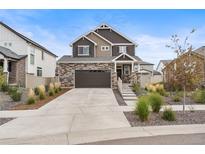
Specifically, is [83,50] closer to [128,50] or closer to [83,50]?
[83,50]

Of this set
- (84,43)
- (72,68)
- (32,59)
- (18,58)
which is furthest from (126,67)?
(18,58)

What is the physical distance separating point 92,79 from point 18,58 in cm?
788

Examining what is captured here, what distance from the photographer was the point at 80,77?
34.5 m

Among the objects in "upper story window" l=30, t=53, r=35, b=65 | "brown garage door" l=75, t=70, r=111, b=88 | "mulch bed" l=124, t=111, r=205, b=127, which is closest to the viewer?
"mulch bed" l=124, t=111, r=205, b=127

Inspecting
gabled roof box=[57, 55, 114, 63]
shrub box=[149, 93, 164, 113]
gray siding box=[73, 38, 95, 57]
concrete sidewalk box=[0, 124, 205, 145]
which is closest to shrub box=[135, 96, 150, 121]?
concrete sidewalk box=[0, 124, 205, 145]

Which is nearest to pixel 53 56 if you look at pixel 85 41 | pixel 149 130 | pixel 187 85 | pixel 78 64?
pixel 85 41

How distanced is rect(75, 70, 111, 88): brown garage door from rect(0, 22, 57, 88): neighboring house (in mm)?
3539

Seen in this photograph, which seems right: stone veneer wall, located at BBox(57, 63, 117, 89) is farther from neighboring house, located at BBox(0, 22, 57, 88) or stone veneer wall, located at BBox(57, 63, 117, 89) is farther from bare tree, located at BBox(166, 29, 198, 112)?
bare tree, located at BBox(166, 29, 198, 112)

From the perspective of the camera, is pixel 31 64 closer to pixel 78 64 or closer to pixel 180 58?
pixel 78 64

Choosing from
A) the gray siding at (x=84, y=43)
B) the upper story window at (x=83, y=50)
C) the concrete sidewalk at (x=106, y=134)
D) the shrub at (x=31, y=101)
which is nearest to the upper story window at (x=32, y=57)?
the gray siding at (x=84, y=43)

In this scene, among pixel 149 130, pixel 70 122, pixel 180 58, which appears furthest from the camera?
pixel 180 58

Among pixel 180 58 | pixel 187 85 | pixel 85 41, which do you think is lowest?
pixel 187 85

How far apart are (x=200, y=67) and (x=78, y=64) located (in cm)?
2116

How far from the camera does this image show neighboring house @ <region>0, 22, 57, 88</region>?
99.6ft
